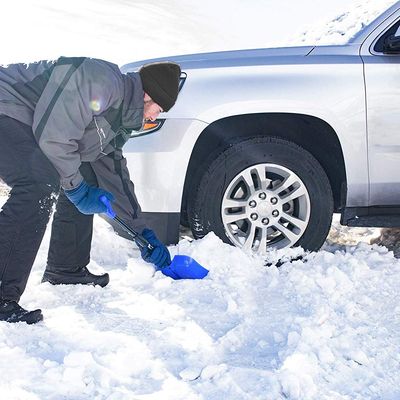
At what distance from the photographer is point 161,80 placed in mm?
2373

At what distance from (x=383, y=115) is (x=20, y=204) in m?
2.08

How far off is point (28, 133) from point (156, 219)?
100cm

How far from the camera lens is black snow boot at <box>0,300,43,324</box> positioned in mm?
2320

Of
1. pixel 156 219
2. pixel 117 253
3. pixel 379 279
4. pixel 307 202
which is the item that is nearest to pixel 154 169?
pixel 156 219

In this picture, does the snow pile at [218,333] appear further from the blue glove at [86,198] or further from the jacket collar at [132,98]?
the jacket collar at [132,98]

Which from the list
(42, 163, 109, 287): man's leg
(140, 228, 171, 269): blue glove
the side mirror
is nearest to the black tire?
(140, 228, 171, 269): blue glove

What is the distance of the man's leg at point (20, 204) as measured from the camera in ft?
7.59

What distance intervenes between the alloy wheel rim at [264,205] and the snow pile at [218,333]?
0.14 meters

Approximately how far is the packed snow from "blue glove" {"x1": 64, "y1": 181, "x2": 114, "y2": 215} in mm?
503

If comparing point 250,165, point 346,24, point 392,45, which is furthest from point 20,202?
point 346,24

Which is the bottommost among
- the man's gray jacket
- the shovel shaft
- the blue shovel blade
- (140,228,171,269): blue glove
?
the blue shovel blade

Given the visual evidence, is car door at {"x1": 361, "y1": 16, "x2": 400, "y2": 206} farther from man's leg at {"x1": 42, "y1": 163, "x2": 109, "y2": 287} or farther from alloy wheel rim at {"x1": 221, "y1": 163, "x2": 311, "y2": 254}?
man's leg at {"x1": 42, "y1": 163, "x2": 109, "y2": 287}

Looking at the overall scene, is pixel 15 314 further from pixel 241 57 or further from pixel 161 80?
pixel 241 57

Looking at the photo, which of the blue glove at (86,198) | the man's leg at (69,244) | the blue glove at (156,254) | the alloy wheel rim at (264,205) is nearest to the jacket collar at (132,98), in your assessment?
the blue glove at (86,198)
